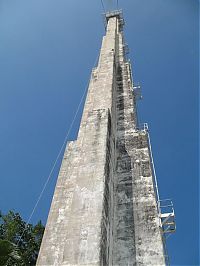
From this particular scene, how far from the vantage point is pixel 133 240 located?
1194cm

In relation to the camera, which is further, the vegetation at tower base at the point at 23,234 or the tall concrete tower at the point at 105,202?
the vegetation at tower base at the point at 23,234

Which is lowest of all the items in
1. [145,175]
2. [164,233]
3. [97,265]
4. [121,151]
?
[97,265]

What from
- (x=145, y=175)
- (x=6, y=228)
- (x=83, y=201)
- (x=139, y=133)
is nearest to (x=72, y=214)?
(x=83, y=201)

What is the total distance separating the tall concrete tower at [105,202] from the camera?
371 inches

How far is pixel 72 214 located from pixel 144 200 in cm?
408

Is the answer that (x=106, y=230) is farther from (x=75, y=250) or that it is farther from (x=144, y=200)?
(x=144, y=200)

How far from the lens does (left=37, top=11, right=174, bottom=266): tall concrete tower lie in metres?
9.41

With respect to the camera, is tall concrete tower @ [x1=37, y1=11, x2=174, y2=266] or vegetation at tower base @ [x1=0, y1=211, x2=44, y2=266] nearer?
tall concrete tower @ [x1=37, y1=11, x2=174, y2=266]

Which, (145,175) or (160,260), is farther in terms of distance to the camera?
(145,175)

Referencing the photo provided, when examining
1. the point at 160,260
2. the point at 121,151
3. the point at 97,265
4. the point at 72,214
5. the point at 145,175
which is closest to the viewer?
the point at 97,265

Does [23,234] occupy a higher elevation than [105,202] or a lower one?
higher

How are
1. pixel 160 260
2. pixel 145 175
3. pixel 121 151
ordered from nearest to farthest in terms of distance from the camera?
pixel 160 260
pixel 145 175
pixel 121 151

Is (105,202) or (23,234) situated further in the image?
(23,234)

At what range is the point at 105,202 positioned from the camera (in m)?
10.5
